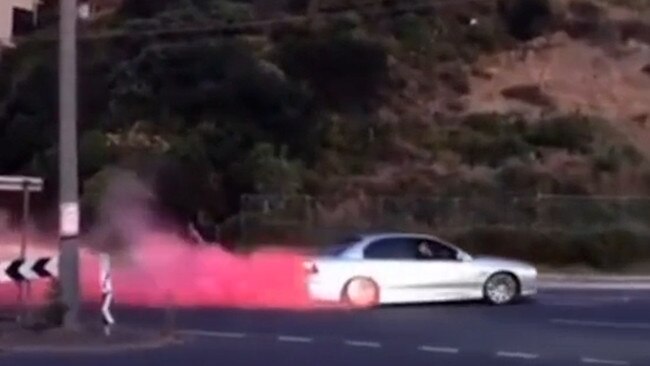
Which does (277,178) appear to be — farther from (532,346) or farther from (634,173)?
(532,346)

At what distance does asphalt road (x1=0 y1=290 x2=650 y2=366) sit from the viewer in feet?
67.2

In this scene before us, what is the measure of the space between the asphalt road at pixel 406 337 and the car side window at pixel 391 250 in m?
0.89

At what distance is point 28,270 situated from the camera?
2436cm

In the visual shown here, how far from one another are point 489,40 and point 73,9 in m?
52.1

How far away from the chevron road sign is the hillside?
25140 millimetres

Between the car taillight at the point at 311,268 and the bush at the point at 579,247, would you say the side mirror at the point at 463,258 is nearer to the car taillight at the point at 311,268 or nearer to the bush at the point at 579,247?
the car taillight at the point at 311,268

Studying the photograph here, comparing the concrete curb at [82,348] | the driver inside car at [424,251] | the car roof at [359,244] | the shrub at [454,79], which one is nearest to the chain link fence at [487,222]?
the car roof at [359,244]

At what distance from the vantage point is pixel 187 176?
53.4m

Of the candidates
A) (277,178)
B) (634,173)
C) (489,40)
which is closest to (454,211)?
(277,178)

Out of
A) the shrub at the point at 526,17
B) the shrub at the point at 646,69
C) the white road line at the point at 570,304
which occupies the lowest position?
the white road line at the point at 570,304

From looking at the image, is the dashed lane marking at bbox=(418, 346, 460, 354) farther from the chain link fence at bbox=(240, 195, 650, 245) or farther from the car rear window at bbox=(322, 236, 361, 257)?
the chain link fence at bbox=(240, 195, 650, 245)

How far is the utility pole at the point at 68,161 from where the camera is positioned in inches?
928

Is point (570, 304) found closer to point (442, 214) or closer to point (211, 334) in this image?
point (211, 334)

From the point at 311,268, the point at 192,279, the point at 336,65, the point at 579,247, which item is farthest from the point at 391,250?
the point at 336,65
